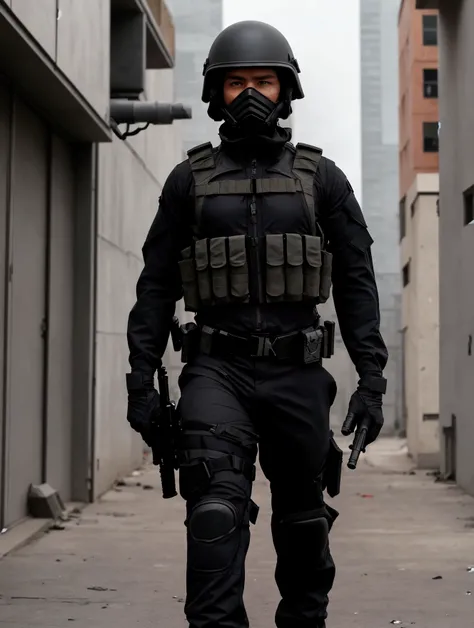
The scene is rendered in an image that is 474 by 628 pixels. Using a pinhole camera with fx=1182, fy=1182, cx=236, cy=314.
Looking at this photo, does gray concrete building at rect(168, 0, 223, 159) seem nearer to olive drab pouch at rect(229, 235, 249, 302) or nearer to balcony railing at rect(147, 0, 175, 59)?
balcony railing at rect(147, 0, 175, 59)

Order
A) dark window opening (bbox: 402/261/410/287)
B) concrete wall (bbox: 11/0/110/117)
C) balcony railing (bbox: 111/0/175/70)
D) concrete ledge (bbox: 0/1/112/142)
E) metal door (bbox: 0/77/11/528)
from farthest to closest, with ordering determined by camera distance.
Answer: dark window opening (bbox: 402/261/410/287) → balcony railing (bbox: 111/0/175/70) → metal door (bbox: 0/77/11/528) → concrete wall (bbox: 11/0/110/117) → concrete ledge (bbox: 0/1/112/142)

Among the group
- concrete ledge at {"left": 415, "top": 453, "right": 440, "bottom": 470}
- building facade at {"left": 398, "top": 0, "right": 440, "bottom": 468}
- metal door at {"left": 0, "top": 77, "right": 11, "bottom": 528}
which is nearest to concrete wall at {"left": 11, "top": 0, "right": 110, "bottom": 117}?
metal door at {"left": 0, "top": 77, "right": 11, "bottom": 528}

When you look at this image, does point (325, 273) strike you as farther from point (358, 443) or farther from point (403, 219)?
point (403, 219)

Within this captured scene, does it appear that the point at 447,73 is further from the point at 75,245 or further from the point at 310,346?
the point at 310,346

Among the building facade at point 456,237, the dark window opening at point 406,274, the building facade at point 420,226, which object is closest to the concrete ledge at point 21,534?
the building facade at point 456,237

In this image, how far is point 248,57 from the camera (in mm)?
4031

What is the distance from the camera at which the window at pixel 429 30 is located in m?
20.3

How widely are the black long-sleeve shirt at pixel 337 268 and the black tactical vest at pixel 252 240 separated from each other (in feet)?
0.22

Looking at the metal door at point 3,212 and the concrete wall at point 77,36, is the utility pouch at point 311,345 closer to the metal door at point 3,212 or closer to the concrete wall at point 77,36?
the concrete wall at point 77,36

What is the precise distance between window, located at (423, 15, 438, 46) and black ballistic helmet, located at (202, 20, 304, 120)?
55.2 feet

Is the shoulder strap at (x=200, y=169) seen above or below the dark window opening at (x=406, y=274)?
below

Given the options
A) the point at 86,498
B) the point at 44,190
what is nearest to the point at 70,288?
the point at 44,190

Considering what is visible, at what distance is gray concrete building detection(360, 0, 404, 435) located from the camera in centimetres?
5303

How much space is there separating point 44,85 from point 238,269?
14.6 ft
